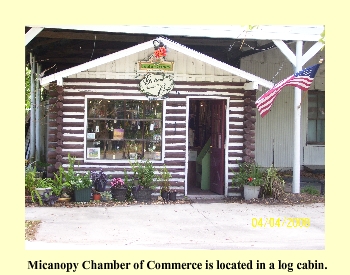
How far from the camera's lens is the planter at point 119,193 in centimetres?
1121

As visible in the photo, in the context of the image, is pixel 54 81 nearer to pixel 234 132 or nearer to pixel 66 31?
pixel 66 31

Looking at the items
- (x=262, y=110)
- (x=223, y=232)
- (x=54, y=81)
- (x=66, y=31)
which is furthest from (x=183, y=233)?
(x=66, y=31)

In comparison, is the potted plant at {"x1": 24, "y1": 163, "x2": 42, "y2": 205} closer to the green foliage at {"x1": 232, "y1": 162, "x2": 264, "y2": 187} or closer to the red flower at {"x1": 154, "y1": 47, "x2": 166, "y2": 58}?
the red flower at {"x1": 154, "y1": 47, "x2": 166, "y2": 58}

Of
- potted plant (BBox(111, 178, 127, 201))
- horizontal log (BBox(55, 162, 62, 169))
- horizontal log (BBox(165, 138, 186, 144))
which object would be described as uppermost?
horizontal log (BBox(165, 138, 186, 144))

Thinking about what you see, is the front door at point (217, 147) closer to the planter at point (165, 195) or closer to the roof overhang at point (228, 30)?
the planter at point (165, 195)

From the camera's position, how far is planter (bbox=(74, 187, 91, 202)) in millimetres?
10984

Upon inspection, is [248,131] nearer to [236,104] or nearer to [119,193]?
[236,104]

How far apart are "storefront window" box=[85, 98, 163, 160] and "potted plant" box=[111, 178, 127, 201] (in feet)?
2.55

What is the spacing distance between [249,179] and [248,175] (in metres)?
0.14

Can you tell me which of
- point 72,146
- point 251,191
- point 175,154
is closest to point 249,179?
point 251,191

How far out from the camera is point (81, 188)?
10961 mm

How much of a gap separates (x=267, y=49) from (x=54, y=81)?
6.54 meters

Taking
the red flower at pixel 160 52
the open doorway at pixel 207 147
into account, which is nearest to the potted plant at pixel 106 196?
the open doorway at pixel 207 147

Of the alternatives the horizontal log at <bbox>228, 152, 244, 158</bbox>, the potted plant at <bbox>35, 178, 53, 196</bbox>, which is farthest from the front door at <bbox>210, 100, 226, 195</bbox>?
the potted plant at <bbox>35, 178, 53, 196</bbox>
